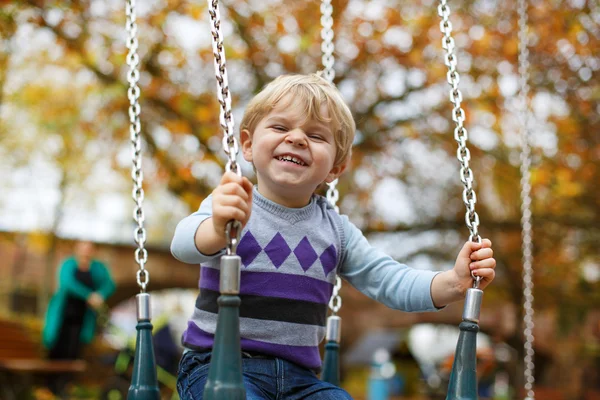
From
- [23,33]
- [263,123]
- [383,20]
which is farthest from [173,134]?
[263,123]

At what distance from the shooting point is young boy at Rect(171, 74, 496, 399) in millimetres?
1628

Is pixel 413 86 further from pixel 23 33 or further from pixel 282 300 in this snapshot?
pixel 282 300

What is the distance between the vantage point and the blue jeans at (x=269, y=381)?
63.1 inches

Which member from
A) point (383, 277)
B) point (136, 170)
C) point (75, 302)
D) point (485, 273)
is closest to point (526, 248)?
point (383, 277)

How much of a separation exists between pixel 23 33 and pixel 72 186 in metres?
5.48

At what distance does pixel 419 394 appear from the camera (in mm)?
11570

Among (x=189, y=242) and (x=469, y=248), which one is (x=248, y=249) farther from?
(x=469, y=248)

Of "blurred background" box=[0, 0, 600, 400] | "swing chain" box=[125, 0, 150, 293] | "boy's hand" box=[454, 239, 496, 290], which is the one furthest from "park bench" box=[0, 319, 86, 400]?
"boy's hand" box=[454, 239, 496, 290]

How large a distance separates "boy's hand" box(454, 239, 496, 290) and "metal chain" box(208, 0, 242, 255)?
1.88 ft

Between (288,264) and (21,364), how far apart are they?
5925mm

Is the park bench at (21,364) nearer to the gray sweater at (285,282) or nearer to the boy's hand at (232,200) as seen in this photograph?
the gray sweater at (285,282)

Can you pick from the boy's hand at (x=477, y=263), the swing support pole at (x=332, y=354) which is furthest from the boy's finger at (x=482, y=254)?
the swing support pole at (x=332, y=354)

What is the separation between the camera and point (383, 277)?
1867 millimetres

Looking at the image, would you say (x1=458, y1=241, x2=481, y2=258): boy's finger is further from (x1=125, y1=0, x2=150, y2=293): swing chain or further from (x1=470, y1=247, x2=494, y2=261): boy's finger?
(x1=125, y1=0, x2=150, y2=293): swing chain
